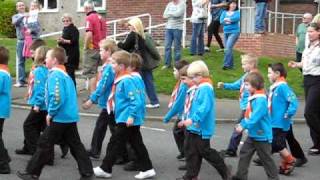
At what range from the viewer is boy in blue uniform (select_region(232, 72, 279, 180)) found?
7797mm

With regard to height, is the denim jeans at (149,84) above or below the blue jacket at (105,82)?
below

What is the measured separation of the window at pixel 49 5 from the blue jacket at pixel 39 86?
58.1ft

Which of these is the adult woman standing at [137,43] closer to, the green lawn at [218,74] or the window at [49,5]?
the green lawn at [218,74]

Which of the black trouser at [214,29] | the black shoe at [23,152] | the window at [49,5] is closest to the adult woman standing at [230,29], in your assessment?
the black trouser at [214,29]

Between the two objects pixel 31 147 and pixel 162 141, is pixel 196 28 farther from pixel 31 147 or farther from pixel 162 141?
pixel 31 147

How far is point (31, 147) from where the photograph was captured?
901 centimetres

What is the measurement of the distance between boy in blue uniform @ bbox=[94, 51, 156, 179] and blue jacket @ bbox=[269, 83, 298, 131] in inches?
66.2

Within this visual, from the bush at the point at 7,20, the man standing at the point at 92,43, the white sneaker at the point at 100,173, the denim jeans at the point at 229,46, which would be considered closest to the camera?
the white sneaker at the point at 100,173

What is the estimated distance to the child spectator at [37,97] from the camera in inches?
338

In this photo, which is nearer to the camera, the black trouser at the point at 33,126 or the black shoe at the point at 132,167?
the black shoe at the point at 132,167

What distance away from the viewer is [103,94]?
8.66 m

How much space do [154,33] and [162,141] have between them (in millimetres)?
11659

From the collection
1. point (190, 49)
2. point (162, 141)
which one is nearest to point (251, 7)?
point (190, 49)

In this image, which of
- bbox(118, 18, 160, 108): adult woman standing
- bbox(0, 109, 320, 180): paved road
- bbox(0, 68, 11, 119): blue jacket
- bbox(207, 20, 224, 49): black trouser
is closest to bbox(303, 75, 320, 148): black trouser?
bbox(0, 109, 320, 180): paved road
